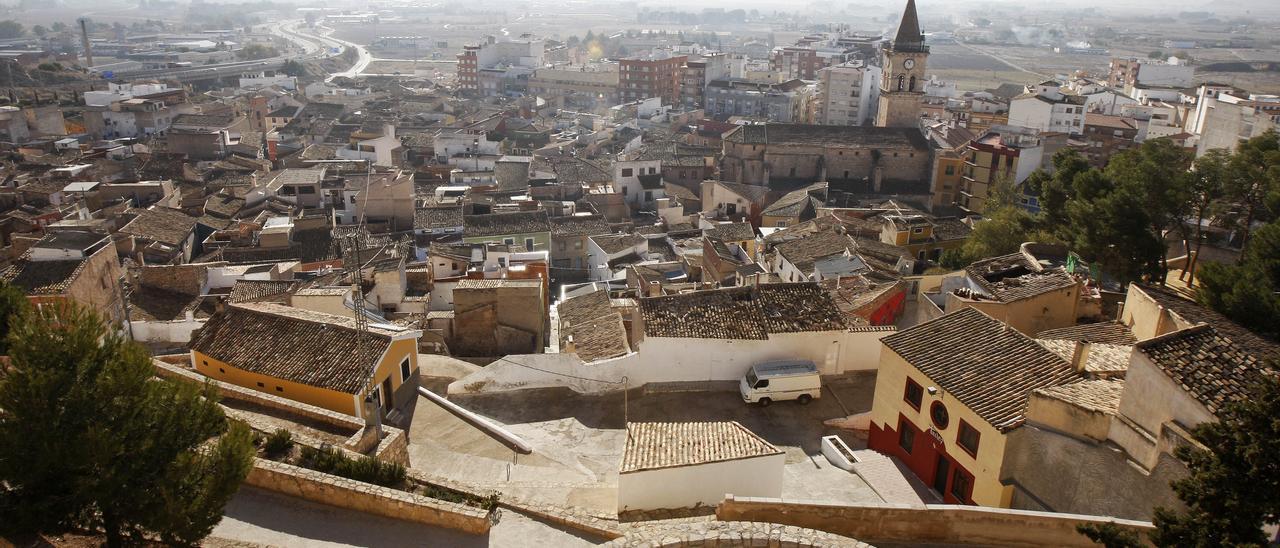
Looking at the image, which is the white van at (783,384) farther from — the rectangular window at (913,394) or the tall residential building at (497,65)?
the tall residential building at (497,65)

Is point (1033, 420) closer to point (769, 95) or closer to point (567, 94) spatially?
point (769, 95)

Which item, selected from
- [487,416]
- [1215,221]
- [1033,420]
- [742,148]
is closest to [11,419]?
[487,416]

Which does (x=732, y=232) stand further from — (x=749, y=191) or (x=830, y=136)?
(x=830, y=136)

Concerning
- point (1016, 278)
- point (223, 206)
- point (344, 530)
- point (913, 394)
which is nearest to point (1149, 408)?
point (913, 394)

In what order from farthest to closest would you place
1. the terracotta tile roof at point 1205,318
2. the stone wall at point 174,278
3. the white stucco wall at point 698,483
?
the stone wall at point 174,278, the terracotta tile roof at point 1205,318, the white stucco wall at point 698,483

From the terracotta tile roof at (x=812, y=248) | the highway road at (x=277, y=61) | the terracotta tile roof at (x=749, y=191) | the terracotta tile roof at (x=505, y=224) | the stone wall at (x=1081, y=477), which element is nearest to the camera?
the stone wall at (x=1081, y=477)

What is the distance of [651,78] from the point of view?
249 ft

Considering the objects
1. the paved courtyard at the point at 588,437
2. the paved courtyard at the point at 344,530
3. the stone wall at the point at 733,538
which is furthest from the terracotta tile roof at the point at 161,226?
the stone wall at the point at 733,538

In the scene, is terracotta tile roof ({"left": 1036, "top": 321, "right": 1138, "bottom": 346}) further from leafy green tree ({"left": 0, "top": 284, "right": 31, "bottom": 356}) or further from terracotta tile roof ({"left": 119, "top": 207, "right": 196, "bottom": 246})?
terracotta tile roof ({"left": 119, "top": 207, "right": 196, "bottom": 246})

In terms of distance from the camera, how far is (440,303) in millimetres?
22516

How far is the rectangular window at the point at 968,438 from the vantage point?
10820mm

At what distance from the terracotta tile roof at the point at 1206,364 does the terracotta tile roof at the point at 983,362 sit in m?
1.61

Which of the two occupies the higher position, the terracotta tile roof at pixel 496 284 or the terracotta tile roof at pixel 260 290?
the terracotta tile roof at pixel 496 284

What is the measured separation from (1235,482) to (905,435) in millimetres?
5851
